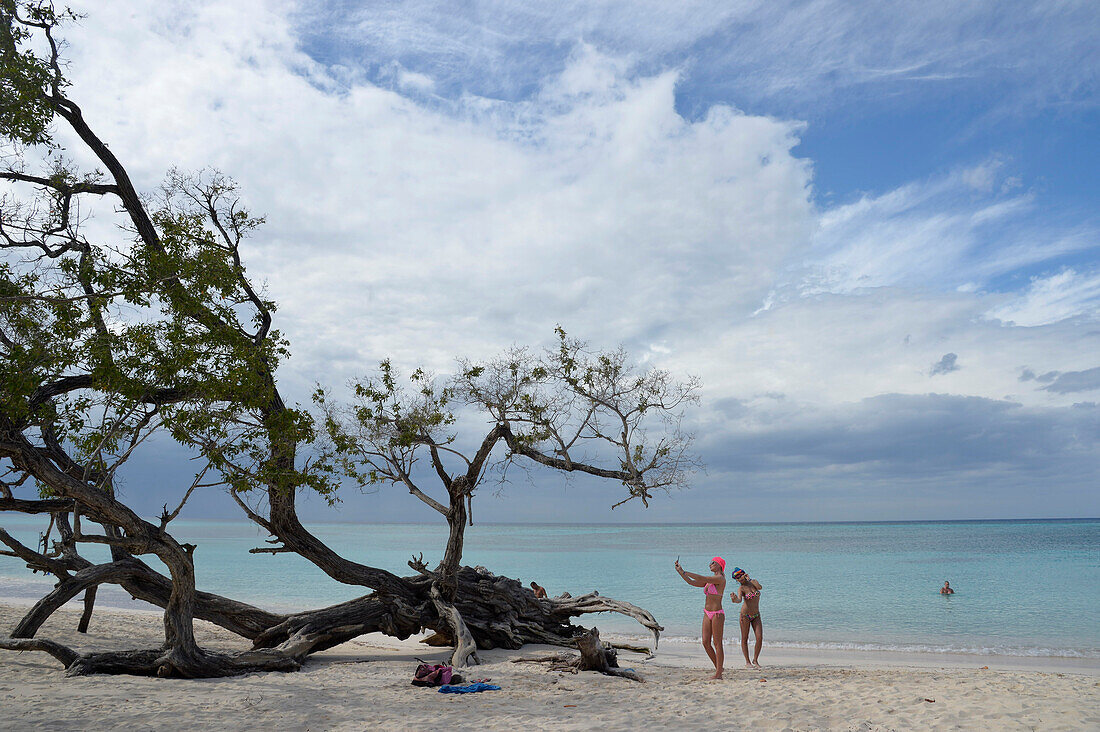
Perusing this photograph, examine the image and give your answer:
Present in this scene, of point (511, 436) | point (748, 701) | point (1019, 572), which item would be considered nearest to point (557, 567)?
point (1019, 572)

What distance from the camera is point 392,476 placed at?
12.9m

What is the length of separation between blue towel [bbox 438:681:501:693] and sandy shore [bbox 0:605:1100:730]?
0.17 metres

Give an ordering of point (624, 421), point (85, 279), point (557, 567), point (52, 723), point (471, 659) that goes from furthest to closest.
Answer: point (557, 567) → point (624, 421) → point (471, 659) → point (85, 279) → point (52, 723)

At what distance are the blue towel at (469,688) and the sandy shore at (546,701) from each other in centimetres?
17

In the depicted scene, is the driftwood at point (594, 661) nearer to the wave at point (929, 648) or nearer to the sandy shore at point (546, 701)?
the sandy shore at point (546, 701)

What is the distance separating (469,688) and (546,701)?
117 centimetres

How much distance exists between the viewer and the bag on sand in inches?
362

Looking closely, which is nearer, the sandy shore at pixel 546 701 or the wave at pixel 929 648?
the sandy shore at pixel 546 701

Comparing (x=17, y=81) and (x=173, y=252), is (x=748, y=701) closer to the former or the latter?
(x=173, y=252)

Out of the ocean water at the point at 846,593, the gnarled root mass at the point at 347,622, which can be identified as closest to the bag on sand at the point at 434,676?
the gnarled root mass at the point at 347,622

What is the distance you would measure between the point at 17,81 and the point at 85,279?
208 centimetres

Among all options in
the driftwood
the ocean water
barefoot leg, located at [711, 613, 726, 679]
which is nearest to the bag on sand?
the driftwood

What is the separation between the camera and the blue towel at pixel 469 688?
8.84 m

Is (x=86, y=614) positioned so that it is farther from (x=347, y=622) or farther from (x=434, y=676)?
(x=434, y=676)
